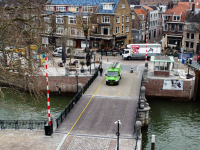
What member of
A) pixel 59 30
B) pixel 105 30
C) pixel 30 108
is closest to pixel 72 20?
pixel 59 30

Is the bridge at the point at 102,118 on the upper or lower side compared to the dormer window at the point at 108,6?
lower

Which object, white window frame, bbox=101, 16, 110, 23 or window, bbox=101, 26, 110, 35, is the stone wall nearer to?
window, bbox=101, 26, 110, 35

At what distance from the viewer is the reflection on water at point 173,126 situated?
27281 millimetres

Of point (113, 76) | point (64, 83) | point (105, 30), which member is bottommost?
point (64, 83)

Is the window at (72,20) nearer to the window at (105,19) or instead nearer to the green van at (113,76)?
the window at (105,19)

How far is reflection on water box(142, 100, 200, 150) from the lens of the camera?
89.5ft

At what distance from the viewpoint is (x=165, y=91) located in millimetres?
39562

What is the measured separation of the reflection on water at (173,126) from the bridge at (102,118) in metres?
3.36

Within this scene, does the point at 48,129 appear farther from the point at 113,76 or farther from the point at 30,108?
the point at 113,76

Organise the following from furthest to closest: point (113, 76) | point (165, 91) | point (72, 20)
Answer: point (72, 20) → point (165, 91) → point (113, 76)

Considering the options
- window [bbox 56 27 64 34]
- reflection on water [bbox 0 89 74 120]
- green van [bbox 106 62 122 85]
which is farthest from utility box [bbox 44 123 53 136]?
window [bbox 56 27 64 34]

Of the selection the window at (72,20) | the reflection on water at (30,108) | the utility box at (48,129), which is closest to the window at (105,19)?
the window at (72,20)

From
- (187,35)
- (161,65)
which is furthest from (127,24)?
(161,65)

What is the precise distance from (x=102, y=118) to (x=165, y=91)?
1543 centimetres
